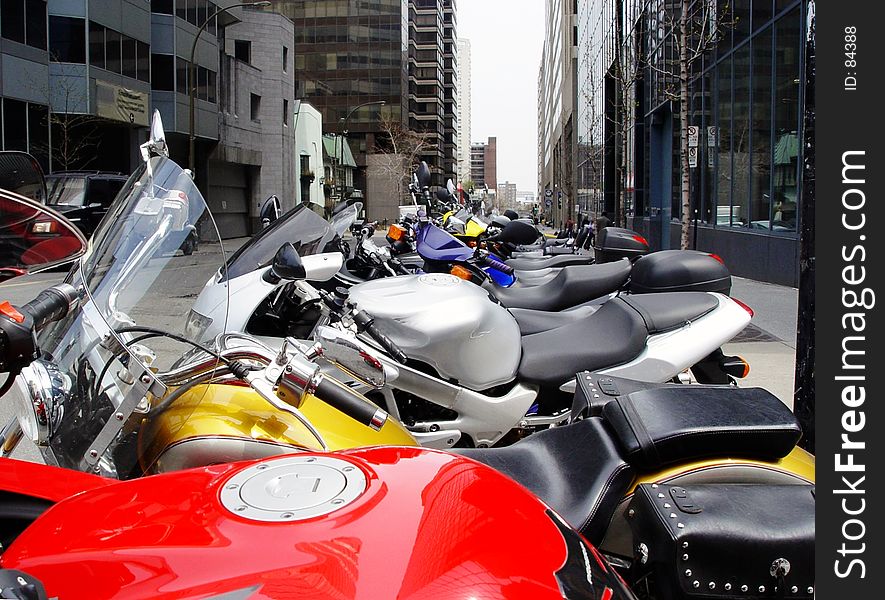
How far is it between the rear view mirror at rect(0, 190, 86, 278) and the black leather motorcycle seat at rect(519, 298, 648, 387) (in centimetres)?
237

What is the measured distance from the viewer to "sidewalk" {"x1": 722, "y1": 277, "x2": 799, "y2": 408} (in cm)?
648

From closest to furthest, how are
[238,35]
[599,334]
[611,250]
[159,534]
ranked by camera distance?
[159,534] → [599,334] → [611,250] → [238,35]

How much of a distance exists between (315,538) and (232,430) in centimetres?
114

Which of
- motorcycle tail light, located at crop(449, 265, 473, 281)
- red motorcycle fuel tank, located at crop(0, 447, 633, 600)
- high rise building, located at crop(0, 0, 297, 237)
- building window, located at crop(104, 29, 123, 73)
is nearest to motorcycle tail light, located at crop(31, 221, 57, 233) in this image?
red motorcycle fuel tank, located at crop(0, 447, 633, 600)

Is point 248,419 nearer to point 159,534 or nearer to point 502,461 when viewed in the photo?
point 502,461

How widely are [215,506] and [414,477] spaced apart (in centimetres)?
Answer: 33

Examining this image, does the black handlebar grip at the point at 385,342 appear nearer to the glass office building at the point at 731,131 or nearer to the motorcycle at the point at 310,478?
the motorcycle at the point at 310,478

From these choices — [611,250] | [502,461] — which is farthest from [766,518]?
[611,250]

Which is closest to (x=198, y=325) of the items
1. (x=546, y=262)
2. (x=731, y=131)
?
(x=546, y=262)

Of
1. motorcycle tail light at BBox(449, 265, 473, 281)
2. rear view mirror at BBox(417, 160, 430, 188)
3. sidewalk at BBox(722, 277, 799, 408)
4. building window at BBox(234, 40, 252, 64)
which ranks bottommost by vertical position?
sidewalk at BBox(722, 277, 799, 408)

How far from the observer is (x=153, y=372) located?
1886 millimetres

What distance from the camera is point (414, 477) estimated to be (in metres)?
1.34

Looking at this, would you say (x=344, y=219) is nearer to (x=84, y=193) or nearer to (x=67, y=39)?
(x=84, y=193)

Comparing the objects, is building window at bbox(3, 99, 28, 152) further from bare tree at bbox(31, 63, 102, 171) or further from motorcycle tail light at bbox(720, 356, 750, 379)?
motorcycle tail light at bbox(720, 356, 750, 379)
